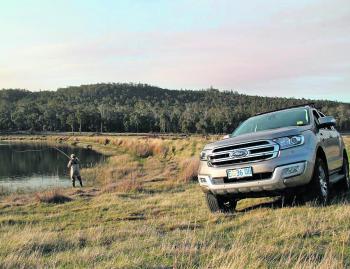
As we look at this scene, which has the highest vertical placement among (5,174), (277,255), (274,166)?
(274,166)

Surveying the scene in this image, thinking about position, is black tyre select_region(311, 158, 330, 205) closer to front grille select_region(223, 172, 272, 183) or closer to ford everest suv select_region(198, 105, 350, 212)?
ford everest suv select_region(198, 105, 350, 212)

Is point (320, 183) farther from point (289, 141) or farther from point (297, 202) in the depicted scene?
point (289, 141)

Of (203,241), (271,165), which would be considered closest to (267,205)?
(271,165)

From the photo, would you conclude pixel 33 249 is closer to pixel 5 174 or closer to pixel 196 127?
pixel 5 174

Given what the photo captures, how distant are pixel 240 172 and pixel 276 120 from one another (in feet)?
6.27

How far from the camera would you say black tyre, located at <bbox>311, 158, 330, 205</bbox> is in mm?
7913

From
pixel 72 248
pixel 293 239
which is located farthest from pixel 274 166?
pixel 72 248

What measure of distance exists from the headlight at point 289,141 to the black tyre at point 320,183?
1.88 feet

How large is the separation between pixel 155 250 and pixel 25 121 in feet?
523

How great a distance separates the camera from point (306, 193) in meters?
7.98

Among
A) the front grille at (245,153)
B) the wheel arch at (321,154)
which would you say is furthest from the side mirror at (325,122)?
the front grille at (245,153)

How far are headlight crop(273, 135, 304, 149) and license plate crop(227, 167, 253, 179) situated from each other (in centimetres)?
65

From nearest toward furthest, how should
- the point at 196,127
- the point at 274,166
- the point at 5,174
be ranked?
the point at 274,166 < the point at 5,174 < the point at 196,127

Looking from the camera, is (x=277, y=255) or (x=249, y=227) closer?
(x=277, y=255)
